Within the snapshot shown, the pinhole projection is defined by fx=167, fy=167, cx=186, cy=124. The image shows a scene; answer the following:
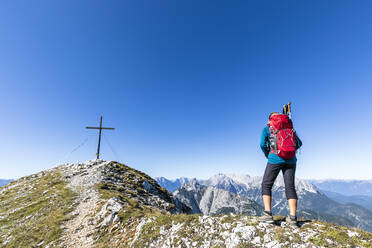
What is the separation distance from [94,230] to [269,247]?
10162 millimetres

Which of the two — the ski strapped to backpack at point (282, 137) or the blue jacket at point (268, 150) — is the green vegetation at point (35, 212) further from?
the ski strapped to backpack at point (282, 137)

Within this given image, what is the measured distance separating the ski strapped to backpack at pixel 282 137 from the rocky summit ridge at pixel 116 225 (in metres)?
2.94

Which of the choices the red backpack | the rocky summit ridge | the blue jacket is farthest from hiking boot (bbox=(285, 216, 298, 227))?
the red backpack

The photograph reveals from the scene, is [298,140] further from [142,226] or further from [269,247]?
[142,226]

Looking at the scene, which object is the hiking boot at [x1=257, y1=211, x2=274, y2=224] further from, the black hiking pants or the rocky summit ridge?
the black hiking pants

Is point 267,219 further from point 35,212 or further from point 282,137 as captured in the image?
point 35,212

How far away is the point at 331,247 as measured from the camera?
538 cm

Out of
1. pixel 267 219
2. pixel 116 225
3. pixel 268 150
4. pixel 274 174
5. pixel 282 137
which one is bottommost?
Answer: pixel 116 225

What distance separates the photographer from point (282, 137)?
6730mm

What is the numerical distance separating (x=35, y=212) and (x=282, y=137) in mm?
19564

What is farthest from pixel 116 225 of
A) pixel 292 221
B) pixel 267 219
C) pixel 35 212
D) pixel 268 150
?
pixel 268 150

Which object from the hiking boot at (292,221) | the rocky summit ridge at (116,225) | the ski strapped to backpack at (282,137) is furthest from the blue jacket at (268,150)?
the rocky summit ridge at (116,225)

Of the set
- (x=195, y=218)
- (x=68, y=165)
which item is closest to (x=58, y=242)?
(x=195, y=218)

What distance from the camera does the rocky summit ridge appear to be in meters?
6.23
